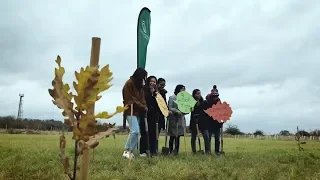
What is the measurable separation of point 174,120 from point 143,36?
182 cm

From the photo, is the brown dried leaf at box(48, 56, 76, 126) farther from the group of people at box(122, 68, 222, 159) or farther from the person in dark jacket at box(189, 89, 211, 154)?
the person in dark jacket at box(189, 89, 211, 154)

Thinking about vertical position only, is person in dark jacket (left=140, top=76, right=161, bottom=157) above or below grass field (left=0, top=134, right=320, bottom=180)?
above

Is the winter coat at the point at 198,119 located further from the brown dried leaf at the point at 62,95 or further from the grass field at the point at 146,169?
the brown dried leaf at the point at 62,95

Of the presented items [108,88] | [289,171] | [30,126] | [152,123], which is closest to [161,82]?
[152,123]

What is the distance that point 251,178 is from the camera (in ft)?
17.6

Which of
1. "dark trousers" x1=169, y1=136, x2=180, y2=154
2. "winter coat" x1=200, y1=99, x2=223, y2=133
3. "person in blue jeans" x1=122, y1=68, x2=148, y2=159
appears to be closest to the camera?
"person in blue jeans" x1=122, y1=68, x2=148, y2=159

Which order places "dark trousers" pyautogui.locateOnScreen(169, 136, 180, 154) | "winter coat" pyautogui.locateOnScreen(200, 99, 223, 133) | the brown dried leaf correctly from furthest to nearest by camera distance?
"winter coat" pyautogui.locateOnScreen(200, 99, 223, 133) < "dark trousers" pyautogui.locateOnScreen(169, 136, 180, 154) < the brown dried leaf

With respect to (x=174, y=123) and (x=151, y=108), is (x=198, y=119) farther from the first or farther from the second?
(x=151, y=108)

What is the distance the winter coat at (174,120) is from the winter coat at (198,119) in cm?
30

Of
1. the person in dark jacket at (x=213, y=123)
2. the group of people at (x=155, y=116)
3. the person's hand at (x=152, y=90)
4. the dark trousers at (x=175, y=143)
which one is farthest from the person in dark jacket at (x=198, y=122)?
the person's hand at (x=152, y=90)

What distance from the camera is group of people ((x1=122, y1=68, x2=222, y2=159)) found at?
23.7ft

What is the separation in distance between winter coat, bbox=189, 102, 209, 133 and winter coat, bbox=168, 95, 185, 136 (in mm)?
301

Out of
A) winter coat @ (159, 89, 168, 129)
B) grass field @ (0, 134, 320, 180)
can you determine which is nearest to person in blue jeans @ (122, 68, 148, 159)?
grass field @ (0, 134, 320, 180)

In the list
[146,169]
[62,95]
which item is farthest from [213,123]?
[62,95]
